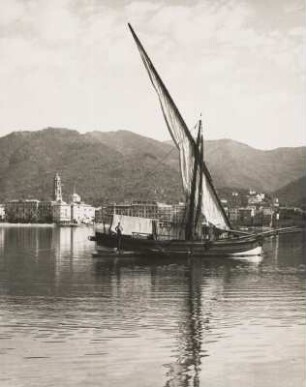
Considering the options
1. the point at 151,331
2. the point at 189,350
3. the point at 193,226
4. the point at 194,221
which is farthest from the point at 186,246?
the point at 189,350

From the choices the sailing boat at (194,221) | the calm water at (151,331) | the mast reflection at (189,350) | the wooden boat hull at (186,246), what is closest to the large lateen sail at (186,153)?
the sailing boat at (194,221)

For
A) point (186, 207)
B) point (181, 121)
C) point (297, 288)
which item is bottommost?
point (297, 288)

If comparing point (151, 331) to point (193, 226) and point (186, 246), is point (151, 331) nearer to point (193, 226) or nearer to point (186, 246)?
point (186, 246)

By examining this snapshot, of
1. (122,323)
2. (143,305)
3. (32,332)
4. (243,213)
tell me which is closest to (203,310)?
(143,305)

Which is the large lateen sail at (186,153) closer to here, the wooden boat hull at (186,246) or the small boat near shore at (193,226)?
the small boat near shore at (193,226)

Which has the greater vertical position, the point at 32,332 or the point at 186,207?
the point at 186,207

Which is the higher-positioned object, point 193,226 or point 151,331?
point 193,226

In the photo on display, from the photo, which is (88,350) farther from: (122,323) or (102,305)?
(102,305)
